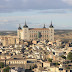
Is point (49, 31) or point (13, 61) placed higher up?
point (49, 31)

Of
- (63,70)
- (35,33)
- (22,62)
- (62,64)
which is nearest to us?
(63,70)

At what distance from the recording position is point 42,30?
329ft

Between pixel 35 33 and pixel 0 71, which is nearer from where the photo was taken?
pixel 0 71

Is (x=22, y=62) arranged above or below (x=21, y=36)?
below

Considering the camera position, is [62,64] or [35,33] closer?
[62,64]

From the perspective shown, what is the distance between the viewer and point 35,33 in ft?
329

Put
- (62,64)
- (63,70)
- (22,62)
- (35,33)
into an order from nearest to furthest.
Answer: (63,70) < (62,64) < (22,62) < (35,33)

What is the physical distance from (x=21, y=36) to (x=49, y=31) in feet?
28.7

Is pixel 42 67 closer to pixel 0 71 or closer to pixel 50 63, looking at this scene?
pixel 50 63

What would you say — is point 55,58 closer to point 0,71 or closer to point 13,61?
point 13,61

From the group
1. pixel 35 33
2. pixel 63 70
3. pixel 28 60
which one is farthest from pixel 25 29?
pixel 63 70

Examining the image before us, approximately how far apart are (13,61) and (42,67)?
339 inches

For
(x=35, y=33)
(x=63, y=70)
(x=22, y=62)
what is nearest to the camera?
(x=63, y=70)

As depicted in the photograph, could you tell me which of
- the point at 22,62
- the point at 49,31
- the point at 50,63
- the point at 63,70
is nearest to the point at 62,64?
the point at 50,63
